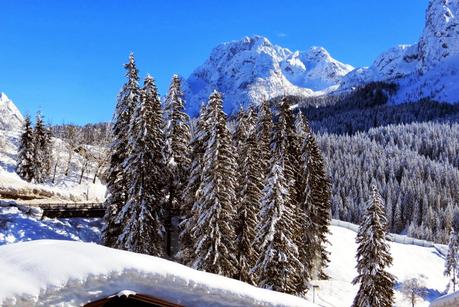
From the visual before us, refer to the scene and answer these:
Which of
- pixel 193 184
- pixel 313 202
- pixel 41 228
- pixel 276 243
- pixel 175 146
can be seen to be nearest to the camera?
pixel 276 243

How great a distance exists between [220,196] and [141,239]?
6.30 m

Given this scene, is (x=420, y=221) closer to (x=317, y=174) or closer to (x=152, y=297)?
(x=317, y=174)

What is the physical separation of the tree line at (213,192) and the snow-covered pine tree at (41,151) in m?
38.6

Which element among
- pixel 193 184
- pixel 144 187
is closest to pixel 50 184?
pixel 144 187

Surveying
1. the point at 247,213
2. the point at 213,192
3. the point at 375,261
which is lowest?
the point at 375,261

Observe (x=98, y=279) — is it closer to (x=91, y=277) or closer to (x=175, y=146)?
(x=91, y=277)

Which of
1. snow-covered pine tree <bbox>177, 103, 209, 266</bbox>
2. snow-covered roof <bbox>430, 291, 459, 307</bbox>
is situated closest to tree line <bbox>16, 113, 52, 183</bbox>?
snow-covered pine tree <bbox>177, 103, 209, 266</bbox>

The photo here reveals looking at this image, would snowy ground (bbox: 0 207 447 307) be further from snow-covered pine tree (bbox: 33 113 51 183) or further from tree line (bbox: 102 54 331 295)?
snow-covered pine tree (bbox: 33 113 51 183)

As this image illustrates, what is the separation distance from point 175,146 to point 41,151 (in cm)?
4468

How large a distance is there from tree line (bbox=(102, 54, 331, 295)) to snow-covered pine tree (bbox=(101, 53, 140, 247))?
0.07 m

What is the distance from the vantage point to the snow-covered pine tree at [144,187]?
3150 cm

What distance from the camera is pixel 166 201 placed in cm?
3731

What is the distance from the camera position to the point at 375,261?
1180 inches

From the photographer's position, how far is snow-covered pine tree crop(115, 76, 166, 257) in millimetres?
31500
